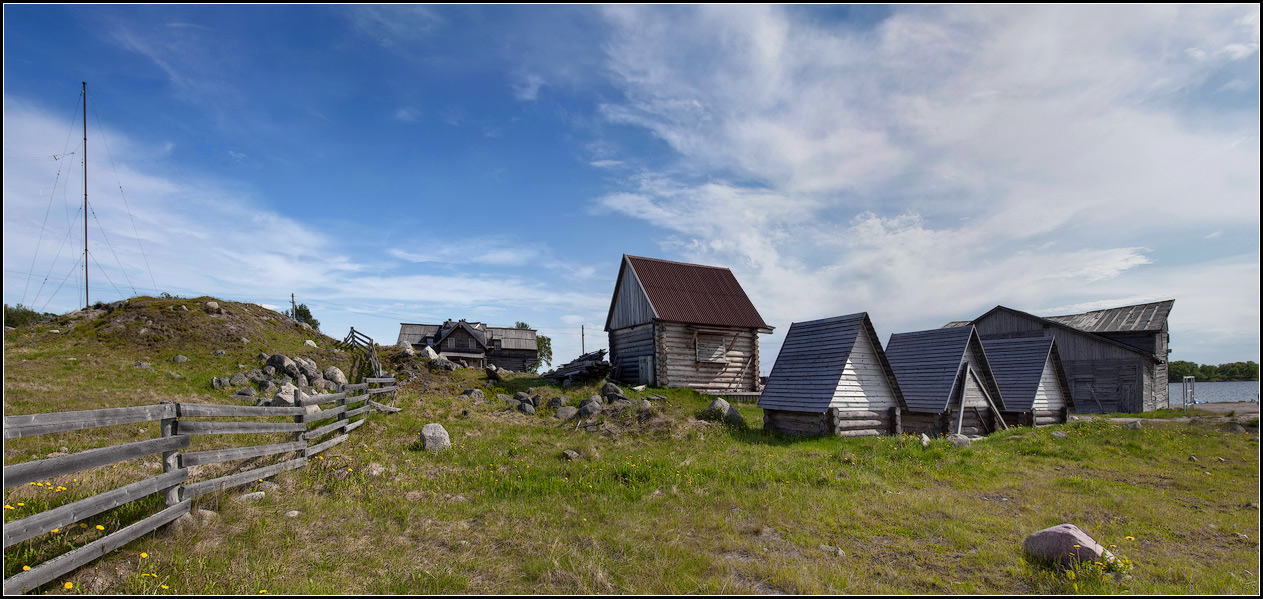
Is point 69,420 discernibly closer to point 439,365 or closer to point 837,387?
point 837,387

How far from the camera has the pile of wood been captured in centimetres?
2919

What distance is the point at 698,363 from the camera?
30.0m

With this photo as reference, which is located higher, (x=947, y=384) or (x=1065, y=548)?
(x=947, y=384)

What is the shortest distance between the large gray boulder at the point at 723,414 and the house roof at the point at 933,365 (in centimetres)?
559

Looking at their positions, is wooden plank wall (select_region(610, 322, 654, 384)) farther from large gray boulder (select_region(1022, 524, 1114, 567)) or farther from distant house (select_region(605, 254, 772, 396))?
large gray boulder (select_region(1022, 524, 1114, 567))

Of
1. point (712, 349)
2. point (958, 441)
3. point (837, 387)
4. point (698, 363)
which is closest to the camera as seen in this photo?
point (958, 441)

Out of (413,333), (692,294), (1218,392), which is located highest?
(692,294)

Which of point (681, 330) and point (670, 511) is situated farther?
point (681, 330)

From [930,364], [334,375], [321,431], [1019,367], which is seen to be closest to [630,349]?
[334,375]

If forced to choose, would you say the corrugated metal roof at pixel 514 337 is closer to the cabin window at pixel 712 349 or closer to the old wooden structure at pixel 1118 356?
the cabin window at pixel 712 349

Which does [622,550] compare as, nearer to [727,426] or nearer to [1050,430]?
[727,426]

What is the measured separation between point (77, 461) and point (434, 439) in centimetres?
871

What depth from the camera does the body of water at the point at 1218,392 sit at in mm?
42969

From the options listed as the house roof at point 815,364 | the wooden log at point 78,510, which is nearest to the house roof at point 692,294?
the house roof at point 815,364
